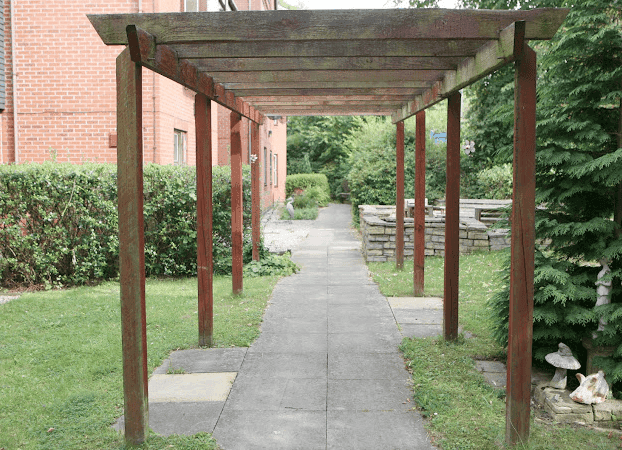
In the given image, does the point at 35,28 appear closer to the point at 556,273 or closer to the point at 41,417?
the point at 41,417

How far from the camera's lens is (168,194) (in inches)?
379

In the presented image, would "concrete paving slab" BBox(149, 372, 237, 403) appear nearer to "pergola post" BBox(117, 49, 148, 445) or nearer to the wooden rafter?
"pergola post" BBox(117, 49, 148, 445)

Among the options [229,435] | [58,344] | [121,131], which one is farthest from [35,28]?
[229,435]

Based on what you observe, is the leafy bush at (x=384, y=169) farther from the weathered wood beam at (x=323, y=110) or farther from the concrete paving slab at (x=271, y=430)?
the concrete paving slab at (x=271, y=430)

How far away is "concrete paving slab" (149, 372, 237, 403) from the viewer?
4723 mm

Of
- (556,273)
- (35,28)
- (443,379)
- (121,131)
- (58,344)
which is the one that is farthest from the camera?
(35,28)

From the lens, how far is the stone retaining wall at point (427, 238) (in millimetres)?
11633

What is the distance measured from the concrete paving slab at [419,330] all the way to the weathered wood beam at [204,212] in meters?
2.23

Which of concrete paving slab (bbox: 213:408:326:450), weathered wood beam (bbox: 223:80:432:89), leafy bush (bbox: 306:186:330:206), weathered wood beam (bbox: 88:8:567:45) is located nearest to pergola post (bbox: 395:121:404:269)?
weathered wood beam (bbox: 223:80:432:89)

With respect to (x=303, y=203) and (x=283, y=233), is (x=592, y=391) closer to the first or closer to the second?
(x=283, y=233)

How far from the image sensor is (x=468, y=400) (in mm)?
4590

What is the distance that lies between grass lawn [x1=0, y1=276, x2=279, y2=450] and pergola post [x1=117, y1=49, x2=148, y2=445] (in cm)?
32

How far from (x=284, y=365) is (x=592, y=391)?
263 centimetres

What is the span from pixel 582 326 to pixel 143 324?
3.54 metres
